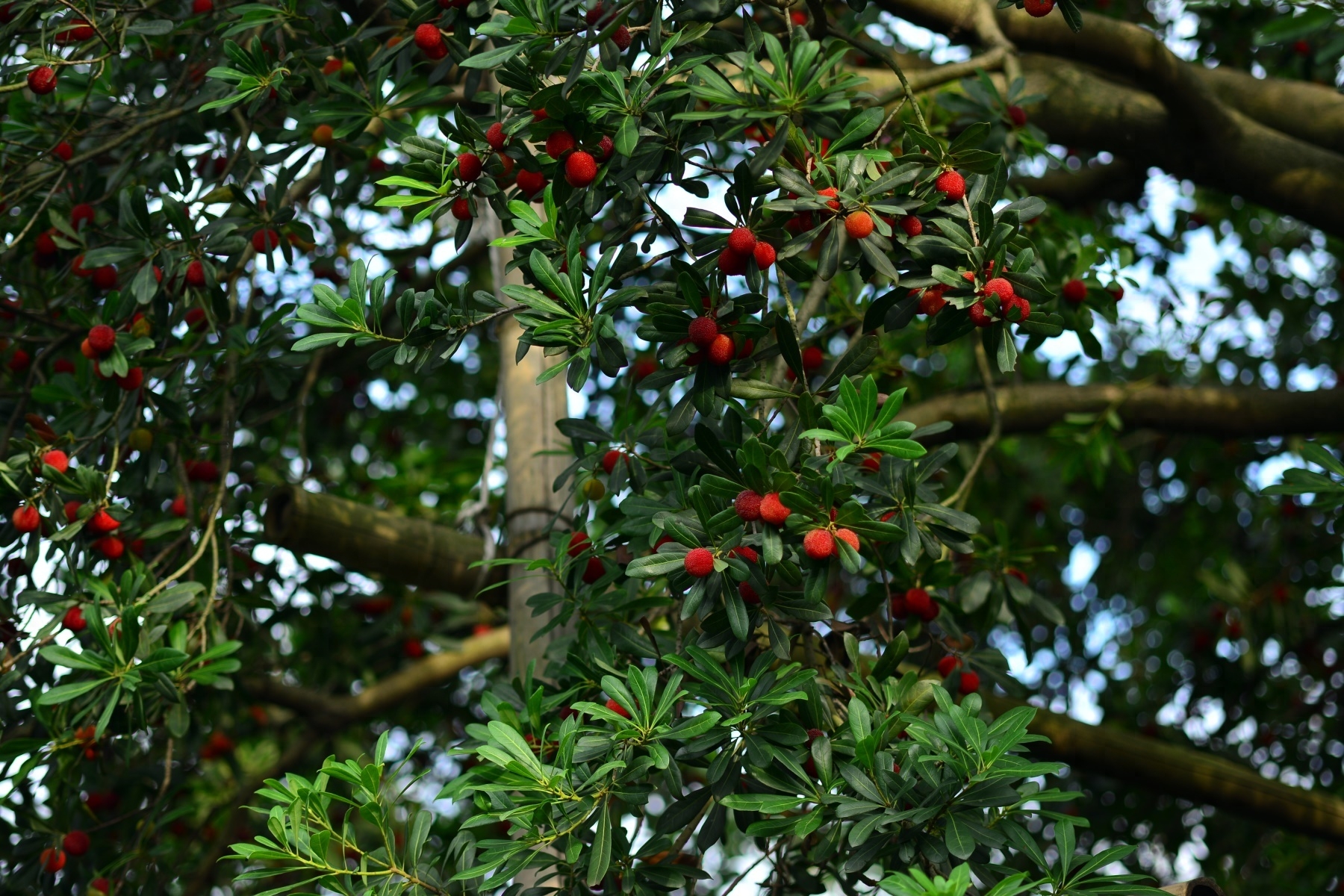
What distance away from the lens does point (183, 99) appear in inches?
102

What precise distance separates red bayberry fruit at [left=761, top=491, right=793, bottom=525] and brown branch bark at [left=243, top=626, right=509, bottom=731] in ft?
7.11

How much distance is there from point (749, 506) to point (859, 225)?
0.42 m

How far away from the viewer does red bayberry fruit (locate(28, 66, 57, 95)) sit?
85.9 inches

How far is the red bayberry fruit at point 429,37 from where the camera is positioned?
199 cm

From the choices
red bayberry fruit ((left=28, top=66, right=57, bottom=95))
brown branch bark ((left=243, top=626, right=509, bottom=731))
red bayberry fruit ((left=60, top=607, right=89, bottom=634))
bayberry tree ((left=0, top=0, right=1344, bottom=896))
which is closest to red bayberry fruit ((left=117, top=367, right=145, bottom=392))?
bayberry tree ((left=0, top=0, right=1344, bottom=896))

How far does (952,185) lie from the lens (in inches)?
67.1

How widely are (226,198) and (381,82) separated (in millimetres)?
557

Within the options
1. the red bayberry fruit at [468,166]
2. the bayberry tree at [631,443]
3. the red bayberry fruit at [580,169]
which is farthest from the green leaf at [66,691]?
the red bayberry fruit at [580,169]

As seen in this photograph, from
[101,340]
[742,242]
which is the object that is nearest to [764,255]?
[742,242]

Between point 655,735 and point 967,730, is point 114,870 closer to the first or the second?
point 655,735

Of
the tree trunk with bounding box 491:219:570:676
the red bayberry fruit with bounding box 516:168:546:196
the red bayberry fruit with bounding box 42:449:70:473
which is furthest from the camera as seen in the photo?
the tree trunk with bounding box 491:219:570:676

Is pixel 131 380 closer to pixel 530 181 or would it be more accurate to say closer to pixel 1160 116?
pixel 530 181

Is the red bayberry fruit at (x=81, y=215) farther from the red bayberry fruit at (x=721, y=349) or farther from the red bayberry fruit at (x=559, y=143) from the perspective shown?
the red bayberry fruit at (x=721, y=349)

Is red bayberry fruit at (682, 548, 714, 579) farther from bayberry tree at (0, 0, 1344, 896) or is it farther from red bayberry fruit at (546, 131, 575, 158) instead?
red bayberry fruit at (546, 131, 575, 158)
